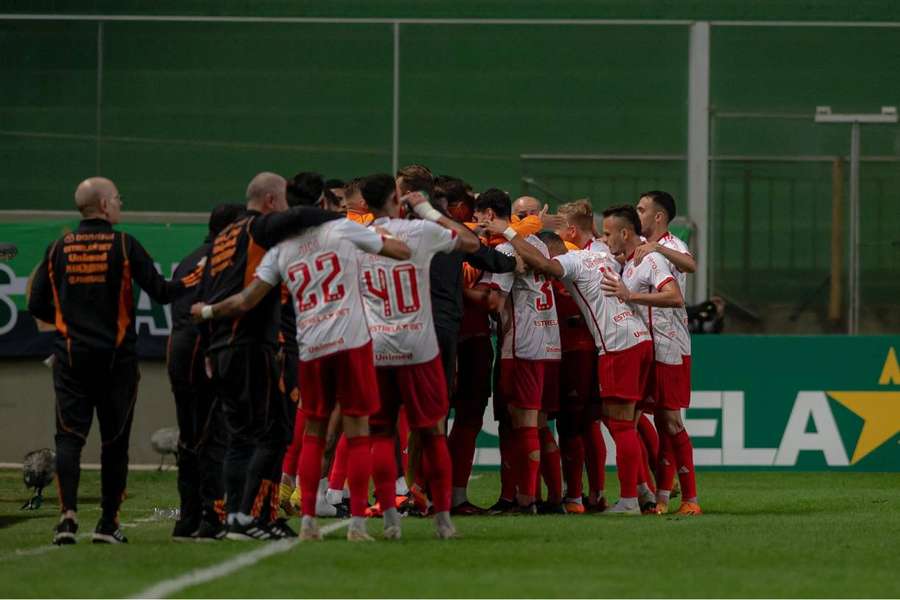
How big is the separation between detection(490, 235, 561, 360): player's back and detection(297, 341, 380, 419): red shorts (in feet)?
8.44

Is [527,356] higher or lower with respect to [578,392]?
higher

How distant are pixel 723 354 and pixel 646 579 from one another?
29.1ft

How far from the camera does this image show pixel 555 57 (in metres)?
17.8

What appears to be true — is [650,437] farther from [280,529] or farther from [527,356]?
[280,529]

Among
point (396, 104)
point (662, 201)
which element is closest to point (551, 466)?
point (662, 201)

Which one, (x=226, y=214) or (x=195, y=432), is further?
(x=226, y=214)

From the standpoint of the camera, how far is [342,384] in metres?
8.66

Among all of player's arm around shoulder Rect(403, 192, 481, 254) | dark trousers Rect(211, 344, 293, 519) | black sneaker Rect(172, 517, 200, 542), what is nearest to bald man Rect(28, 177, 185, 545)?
black sneaker Rect(172, 517, 200, 542)

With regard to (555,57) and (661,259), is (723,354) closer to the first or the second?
(555,57)

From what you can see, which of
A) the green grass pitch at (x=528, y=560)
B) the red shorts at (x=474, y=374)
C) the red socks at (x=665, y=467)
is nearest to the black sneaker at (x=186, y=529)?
the green grass pitch at (x=528, y=560)

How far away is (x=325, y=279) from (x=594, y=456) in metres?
3.90

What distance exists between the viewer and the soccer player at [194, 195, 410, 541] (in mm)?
8594

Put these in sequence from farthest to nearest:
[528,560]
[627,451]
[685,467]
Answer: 1. [685,467]
2. [627,451]
3. [528,560]

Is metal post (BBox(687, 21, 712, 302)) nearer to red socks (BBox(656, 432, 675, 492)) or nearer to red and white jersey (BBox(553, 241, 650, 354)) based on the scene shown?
red socks (BBox(656, 432, 675, 492))
